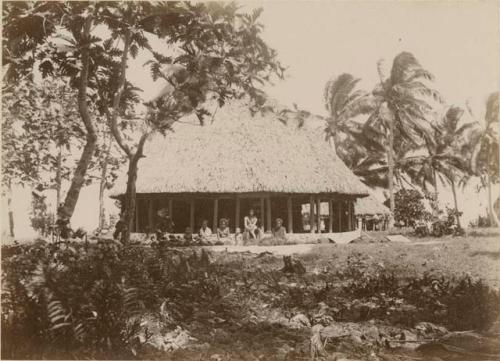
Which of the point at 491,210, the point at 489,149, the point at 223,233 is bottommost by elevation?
the point at 223,233

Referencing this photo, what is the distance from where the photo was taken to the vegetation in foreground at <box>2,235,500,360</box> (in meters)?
4.13

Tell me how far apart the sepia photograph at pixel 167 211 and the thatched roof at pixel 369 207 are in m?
11.3

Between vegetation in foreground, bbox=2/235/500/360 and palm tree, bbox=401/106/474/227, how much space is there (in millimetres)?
1322

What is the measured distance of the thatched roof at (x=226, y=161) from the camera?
10008 mm

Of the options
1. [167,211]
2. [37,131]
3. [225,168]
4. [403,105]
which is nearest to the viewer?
[167,211]

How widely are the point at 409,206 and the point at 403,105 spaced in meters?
4.16

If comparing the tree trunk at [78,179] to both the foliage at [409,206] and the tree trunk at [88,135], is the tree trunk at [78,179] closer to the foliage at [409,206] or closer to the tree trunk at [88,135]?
the tree trunk at [88,135]

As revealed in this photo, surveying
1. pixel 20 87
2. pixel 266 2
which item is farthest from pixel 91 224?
pixel 266 2

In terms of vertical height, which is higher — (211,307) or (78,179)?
(78,179)

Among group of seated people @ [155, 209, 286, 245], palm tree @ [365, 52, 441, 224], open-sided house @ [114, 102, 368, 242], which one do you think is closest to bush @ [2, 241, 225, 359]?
group of seated people @ [155, 209, 286, 245]

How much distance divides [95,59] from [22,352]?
10.7ft

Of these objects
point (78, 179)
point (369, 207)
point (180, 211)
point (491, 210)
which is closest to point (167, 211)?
point (78, 179)

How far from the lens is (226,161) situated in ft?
33.4

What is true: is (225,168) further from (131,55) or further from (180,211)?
(131,55)
